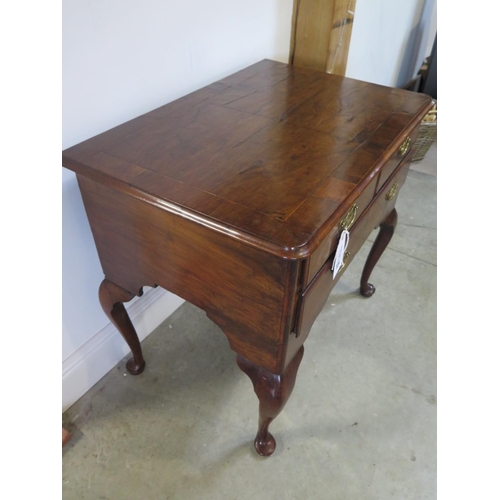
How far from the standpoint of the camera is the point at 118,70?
89cm

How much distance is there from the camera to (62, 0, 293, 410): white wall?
813 mm

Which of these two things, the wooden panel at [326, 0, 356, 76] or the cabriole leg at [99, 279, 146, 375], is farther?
the wooden panel at [326, 0, 356, 76]

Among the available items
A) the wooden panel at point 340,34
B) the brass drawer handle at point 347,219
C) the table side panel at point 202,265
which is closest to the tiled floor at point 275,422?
the table side panel at point 202,265

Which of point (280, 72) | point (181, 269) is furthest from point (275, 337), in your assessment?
point (280, 72)

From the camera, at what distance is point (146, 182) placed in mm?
701

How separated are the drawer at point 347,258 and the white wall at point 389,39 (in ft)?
3.62

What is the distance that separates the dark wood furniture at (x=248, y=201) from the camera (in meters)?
0.65

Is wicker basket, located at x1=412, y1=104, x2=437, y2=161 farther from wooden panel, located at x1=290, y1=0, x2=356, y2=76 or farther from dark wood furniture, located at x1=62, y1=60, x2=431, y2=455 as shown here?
dark wood furniture, located at x1=62, y1=60, x2=431, y2=455

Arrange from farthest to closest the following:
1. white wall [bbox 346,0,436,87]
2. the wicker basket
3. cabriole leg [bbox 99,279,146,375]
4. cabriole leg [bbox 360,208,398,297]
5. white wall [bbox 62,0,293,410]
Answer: the wicker basket, white wall [bbox 346,0,436,87], cabriole leg [bbox 360,208,398,297], cabriole leg [bbox 99,279,146,375], white wall [bbox 62,0,293,410]

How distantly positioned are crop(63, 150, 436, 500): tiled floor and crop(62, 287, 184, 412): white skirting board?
4 cm

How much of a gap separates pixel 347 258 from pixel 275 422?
558 millimetres

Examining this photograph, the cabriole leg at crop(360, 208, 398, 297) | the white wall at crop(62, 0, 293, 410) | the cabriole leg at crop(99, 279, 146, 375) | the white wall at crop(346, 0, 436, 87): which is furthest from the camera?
the white wall at crop(346, 0, 436, 87)

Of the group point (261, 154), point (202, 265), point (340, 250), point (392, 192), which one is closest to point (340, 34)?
point (392, 192)

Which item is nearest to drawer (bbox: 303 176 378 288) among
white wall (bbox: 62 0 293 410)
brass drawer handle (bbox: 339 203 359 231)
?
brass drawer handle (bbox: 339 203 359 231)
